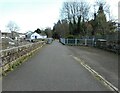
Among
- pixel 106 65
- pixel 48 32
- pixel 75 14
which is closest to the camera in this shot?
pixel 106 65

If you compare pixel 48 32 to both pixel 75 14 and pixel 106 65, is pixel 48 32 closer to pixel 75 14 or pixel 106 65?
pixel 75 14

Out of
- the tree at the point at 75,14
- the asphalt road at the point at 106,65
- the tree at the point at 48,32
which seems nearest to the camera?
the asphalt road at the point at 106,65

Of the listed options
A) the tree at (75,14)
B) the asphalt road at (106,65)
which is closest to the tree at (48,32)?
the tree at (75,14)

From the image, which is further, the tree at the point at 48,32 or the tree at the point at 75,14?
the tree at the point at 48,32

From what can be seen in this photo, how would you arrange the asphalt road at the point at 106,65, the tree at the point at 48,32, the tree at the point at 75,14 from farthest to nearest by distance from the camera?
1. the tree at the point at 48,32
2. the tree at the point at 75,14
3. the asphalt road at the point at 106,65

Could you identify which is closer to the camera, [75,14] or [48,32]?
[75,14]

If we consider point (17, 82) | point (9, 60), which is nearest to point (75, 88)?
point (17, 82)

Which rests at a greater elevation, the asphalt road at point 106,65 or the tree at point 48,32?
the tree at point 48,32

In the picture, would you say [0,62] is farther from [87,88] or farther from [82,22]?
[82,22]

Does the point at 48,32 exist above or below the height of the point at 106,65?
above

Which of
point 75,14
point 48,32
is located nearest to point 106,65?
point 75,14

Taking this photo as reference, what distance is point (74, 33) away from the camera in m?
85.1

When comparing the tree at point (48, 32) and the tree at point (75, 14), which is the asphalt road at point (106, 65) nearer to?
the tree at point (75, 14)

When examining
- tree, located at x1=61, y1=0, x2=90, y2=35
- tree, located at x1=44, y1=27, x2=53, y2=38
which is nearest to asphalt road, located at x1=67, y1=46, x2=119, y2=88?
tree, located at x1=61, y1=0, x2=90, y2=35
